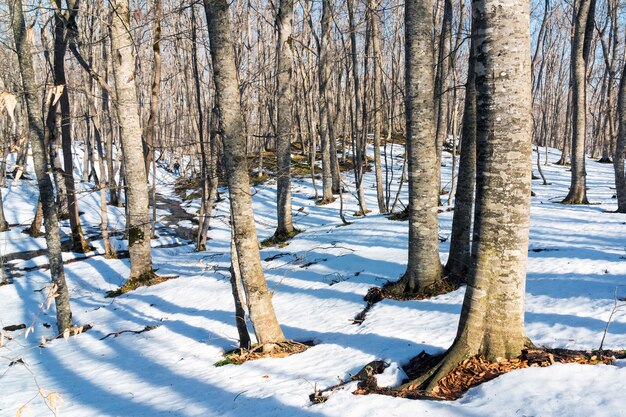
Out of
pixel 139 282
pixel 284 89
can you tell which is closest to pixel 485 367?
pixel 139 282

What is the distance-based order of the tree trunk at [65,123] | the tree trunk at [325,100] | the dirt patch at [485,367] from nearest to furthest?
1. the dirt patch at [485,367]
2. the tree trunk at [65,123]
3. the tree trunk at [325,100]

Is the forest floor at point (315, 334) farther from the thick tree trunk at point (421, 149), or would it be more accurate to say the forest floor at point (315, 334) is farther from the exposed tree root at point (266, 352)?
the thick tree trunk at point (421, 149)

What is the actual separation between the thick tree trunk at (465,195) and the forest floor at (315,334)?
2.40ft

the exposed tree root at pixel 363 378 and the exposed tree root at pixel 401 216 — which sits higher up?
the exposed tree root at pixel 401 216

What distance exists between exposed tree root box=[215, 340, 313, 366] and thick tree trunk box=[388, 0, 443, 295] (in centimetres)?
212

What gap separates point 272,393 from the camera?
420cm

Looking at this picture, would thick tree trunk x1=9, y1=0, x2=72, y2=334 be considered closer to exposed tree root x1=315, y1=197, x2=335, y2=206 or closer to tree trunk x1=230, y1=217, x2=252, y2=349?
tree trunk x1=230, y1=217, x2=252, y2=349

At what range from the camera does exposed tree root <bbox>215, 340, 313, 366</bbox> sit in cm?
528

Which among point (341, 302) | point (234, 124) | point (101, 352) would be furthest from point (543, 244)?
point (101, 352)

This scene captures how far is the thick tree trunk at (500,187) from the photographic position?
3258 millimetres

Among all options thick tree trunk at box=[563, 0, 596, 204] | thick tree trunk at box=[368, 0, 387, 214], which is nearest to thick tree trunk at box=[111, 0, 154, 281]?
thick tree trunk at box=[368, 0, 387, 214]

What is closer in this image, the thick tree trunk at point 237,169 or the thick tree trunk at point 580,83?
the thick tree trunk at point 237,169

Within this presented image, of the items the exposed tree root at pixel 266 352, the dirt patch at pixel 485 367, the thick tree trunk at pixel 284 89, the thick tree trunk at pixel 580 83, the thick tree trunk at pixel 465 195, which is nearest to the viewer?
the dirt patch at pixel 485 367

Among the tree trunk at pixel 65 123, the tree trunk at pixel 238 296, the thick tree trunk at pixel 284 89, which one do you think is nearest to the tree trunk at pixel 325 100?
the thick tree trunk at pixel 284 89
